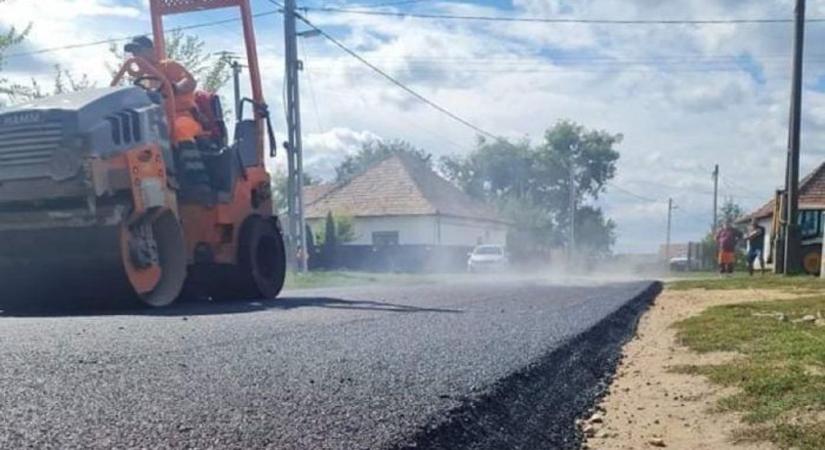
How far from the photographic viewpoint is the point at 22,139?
632 centimetres

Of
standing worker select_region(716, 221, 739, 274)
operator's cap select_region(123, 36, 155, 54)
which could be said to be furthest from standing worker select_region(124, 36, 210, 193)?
standing worker select_region(716, 221, 739, 274)

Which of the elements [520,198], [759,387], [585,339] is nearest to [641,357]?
[585,339]

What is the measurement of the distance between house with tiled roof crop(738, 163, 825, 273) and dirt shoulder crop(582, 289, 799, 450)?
1432 cm

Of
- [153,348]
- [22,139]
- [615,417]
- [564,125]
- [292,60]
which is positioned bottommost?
[615,417]

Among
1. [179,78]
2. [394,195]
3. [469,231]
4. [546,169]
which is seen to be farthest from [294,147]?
[546,169]

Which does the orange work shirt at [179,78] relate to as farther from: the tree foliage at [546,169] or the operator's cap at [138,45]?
the tree foliage at [546,169]

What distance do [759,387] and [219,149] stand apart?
5627 millimetres

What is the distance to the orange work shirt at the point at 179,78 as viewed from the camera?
782 cm

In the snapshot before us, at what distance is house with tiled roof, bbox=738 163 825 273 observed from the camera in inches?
738

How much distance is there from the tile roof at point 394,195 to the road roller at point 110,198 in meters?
25.2

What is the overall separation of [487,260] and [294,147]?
11.6 m

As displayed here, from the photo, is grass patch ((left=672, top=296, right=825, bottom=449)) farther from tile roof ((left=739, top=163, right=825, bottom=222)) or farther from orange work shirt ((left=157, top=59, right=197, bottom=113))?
tile roof ((left=739, top=163, right=825, bottom=222))

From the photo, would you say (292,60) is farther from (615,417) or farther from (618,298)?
(615,417)

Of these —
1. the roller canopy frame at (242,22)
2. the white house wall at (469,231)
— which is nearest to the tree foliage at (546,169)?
the white house wall at (469,231)
